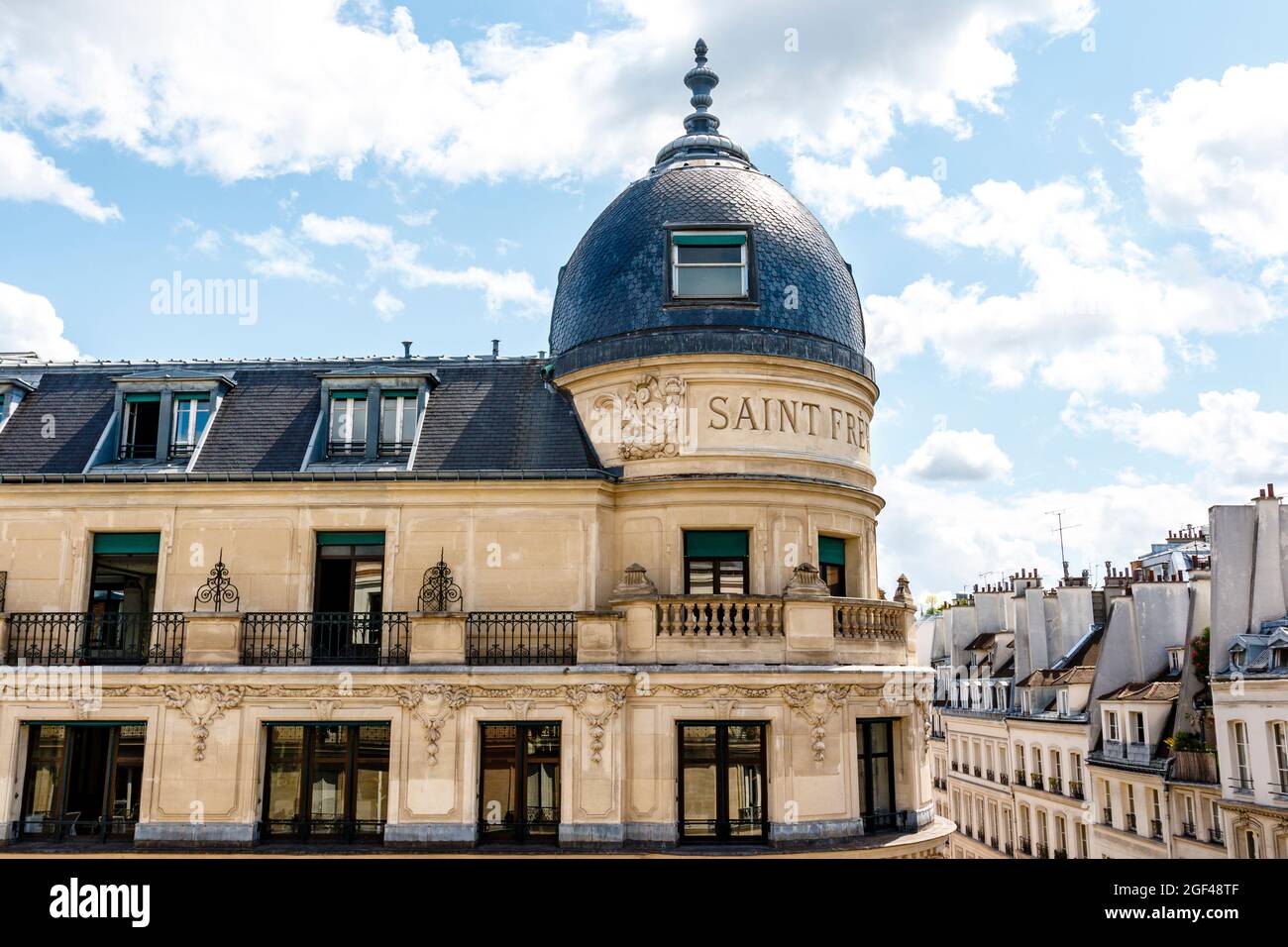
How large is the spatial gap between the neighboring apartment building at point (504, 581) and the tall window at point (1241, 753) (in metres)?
17.9

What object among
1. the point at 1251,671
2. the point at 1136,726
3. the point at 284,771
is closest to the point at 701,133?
the point at 284,771

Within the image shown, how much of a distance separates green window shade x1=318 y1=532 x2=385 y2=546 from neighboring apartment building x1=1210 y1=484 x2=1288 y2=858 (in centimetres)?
2941

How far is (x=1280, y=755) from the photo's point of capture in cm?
3266

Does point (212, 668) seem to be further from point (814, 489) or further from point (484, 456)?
point (814, 489)

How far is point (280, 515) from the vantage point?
2225 cm

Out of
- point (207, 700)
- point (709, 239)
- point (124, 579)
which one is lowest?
point (207, 700)

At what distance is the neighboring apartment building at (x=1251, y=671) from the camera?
107 ft

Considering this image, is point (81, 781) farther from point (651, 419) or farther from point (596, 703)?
point (651, 419)

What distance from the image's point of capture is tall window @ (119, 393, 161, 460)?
23859 mm

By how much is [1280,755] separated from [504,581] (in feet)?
89.9

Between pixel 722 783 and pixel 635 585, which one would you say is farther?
pixel 635 585

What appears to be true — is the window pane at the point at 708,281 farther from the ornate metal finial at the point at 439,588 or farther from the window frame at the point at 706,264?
the ornate metal finial at the point at 439,588

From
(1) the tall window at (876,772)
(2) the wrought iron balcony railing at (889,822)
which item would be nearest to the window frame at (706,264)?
(1) the tall window at (876,772)
